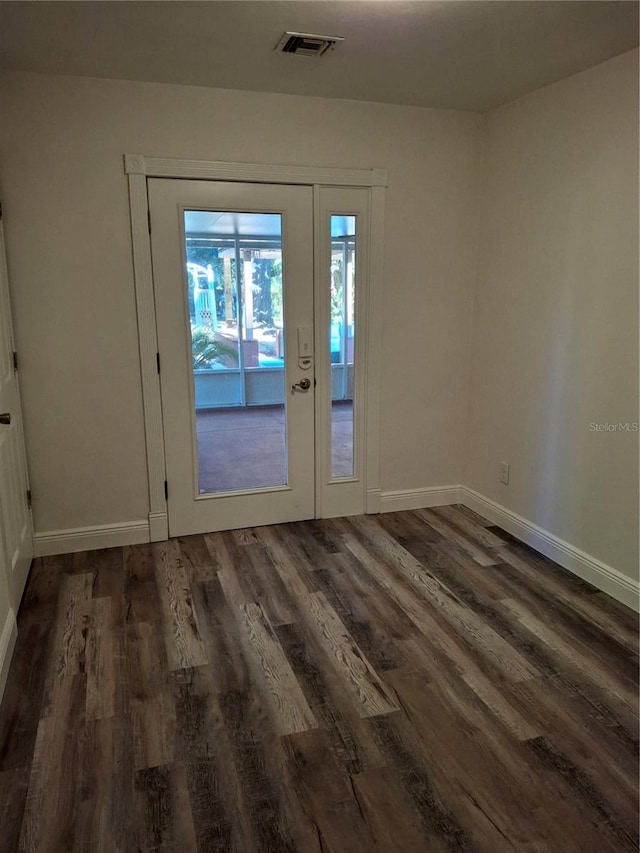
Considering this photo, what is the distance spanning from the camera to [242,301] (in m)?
3.32

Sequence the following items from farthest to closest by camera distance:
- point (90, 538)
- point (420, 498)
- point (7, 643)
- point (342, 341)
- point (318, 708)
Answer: point (420, 498) → point (342, 341) → point (90, 538) → point (7, 643) → point (318, 708)

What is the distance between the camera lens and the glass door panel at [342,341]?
3461 mm

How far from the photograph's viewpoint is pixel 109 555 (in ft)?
10.7

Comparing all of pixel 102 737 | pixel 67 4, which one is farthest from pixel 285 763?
pixel 67 4

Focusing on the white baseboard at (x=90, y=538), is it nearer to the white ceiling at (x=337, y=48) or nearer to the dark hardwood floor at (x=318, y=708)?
the dark hardwood floor at (x=318, y=708)

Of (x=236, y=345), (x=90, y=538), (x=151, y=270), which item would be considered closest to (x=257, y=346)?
(x=236, y=345)

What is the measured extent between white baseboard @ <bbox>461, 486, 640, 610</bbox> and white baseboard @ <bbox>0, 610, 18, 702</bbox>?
8.86 ft

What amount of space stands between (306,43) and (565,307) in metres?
1.79

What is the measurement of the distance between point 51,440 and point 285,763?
2167 mm

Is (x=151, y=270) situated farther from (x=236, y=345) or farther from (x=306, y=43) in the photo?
(x=306, y=43)

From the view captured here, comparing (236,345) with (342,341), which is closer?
(236,345)

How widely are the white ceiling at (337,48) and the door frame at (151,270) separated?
405 mm

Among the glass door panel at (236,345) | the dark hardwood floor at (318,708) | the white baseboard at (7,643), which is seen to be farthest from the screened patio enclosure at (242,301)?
the white baseboard at (7,643)

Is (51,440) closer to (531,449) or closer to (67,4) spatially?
(67,4)
